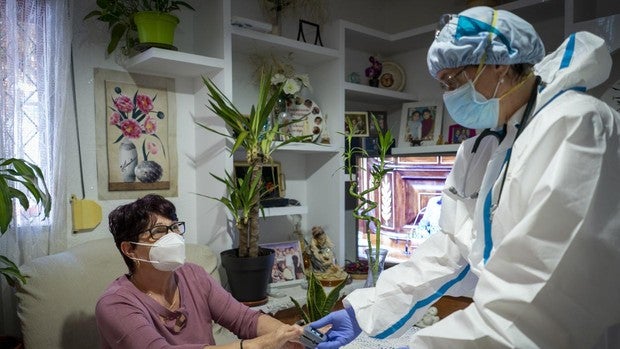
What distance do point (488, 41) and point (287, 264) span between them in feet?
5.02

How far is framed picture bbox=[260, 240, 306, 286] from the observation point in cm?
212

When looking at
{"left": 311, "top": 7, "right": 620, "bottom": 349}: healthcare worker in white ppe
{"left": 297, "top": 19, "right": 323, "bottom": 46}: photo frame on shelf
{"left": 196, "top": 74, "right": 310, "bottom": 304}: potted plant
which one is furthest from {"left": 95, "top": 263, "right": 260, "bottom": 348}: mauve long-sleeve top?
{"left": 297, "top": 19, "right": 323, "bottom": 46}: photo frame on shelf

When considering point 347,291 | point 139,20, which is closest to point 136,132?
point 139,20

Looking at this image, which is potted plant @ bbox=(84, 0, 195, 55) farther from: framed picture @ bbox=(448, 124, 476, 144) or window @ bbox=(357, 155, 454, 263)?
framed picture @ bbox=(448, 124, 476, 144)

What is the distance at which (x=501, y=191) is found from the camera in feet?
3.06

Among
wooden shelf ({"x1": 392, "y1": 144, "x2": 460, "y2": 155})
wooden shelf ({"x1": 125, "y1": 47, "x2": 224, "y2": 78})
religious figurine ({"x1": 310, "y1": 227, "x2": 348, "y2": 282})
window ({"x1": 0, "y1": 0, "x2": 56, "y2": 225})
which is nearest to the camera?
window ({"x1": 0, "y1": 0, "x2": 56, "y2": 225})

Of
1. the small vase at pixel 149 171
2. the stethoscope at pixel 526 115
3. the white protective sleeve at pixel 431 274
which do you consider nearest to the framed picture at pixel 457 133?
the white protective sleeve at pixel 431 274

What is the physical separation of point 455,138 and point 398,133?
0.41 metres

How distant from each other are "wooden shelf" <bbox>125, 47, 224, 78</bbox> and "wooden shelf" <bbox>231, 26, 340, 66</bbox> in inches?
7.9

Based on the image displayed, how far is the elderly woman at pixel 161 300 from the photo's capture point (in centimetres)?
122

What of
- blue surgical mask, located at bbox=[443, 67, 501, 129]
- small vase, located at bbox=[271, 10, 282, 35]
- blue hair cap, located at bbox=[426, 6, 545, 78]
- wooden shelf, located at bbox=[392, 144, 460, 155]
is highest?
small vase, located at bbox=[271, 10, 282, 35]

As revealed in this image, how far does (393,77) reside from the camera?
9.12 ft

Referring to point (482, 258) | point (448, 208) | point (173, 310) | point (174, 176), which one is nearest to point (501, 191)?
point (482, 258)

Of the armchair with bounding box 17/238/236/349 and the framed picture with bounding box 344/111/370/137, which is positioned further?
the framed picture with bounding box 344/111/370/137
